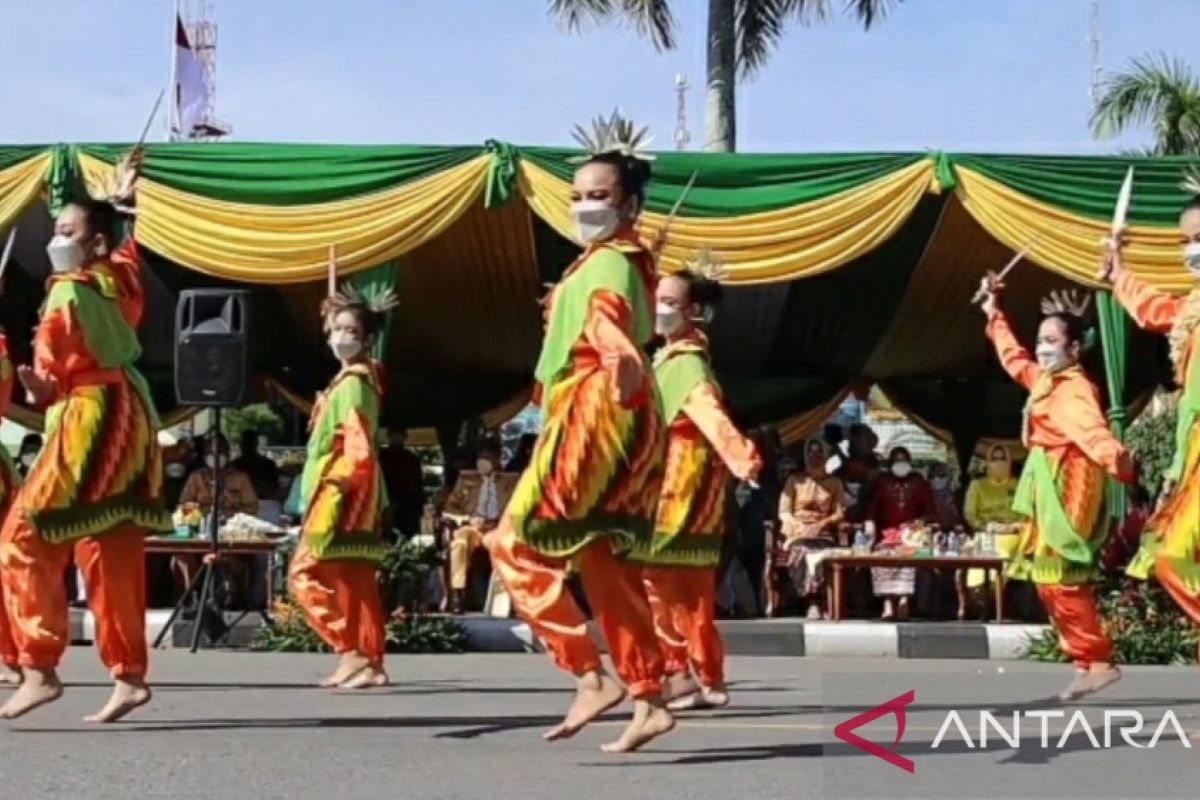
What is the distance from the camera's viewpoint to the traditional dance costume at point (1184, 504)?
6.71m

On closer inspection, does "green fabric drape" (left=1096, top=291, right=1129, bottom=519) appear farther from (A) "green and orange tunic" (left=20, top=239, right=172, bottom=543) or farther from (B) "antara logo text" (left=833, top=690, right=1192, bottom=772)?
(A) "green and orange tunic" (left=20, top=239, right=172, bottom=543)

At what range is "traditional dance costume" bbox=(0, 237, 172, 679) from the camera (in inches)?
280

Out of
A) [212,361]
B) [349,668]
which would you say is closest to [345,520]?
[349,668]

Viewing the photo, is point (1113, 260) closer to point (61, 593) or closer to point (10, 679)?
point (61, 593)

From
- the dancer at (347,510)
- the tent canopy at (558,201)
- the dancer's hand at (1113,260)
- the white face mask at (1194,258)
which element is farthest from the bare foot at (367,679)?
the white face mask at (1194,258)

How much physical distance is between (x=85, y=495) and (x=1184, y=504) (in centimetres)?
366

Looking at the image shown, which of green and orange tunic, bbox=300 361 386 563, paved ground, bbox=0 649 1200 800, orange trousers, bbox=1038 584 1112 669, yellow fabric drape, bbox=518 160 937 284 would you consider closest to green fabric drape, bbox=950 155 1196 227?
yellow fabric drape, bbox=518 160 937 284

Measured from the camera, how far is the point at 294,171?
1276cm

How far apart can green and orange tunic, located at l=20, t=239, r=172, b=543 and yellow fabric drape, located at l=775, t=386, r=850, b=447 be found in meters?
12.6

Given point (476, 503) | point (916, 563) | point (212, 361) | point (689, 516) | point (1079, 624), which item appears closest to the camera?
point (689, 516)

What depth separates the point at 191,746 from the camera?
6.89m

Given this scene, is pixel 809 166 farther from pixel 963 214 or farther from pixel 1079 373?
pixel 1079 373

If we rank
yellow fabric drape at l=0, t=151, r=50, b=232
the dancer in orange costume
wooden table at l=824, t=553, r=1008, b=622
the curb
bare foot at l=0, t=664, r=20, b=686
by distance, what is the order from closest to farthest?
the dancer in orange costume
bare foot at l=0, t=664, r=20, b=686
yellow fabric drape at l=0, t=151, r=50, b=232
the curb
wooden table at l=824, t=553, r=1008, b=622

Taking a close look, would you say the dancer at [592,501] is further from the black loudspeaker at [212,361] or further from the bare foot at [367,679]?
the black loudspeaker at [212,361]
